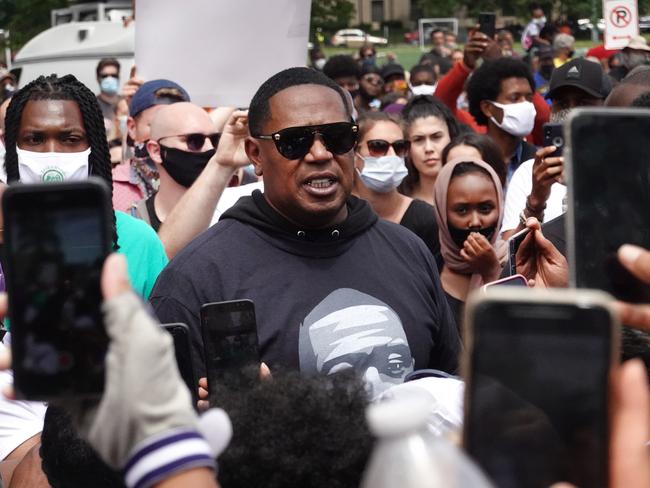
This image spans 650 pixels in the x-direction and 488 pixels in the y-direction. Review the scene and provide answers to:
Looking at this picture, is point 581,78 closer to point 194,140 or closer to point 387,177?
point 387,177

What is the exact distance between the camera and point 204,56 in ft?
21.4

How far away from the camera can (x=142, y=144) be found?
21.1ft

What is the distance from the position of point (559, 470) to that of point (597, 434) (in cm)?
7

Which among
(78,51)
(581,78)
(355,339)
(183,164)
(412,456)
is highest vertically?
(78,51)

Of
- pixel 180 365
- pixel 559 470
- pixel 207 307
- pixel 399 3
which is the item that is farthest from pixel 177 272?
pixel 399 3

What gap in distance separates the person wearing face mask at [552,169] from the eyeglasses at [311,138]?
2.87 feet

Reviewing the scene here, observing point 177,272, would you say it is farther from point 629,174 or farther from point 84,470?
point 629,174

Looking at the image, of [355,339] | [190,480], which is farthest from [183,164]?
[190,480]

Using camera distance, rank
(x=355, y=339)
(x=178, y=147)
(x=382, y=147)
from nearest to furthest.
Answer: (x=355, y=339)
(x=178, y=147)
(x=382, y=147)

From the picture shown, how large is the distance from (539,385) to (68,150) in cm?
274

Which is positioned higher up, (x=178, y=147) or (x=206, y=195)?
(x=178, y=147)

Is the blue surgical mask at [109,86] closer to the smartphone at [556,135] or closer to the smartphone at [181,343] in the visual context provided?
the smartphone at [556,135]

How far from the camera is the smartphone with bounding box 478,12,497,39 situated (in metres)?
8.62

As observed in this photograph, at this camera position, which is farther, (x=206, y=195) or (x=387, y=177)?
(x=387, y=177)
